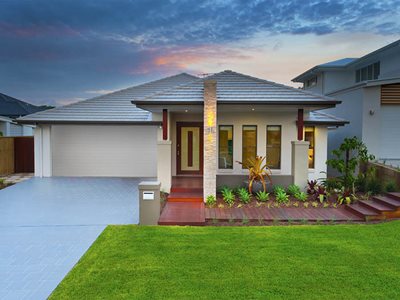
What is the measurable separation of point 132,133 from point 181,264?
11725mm

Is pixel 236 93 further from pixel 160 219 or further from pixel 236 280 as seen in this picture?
pixel 236 280

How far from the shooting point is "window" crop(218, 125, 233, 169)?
13.0 m

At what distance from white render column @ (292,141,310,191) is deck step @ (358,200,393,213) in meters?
2.20

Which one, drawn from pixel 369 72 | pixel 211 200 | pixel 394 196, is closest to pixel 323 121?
pixel 394 196

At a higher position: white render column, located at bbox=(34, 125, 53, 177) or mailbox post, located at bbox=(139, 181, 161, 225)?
white render column, located at bbox=(34, 125, 53, 177)

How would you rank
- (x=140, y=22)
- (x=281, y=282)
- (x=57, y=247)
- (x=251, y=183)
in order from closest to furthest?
1. (x=281, y=282)
2. (x=57, y=247)
3. (x=251, y=183)
4. (x=140, y=22)

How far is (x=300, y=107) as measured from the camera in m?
11.2

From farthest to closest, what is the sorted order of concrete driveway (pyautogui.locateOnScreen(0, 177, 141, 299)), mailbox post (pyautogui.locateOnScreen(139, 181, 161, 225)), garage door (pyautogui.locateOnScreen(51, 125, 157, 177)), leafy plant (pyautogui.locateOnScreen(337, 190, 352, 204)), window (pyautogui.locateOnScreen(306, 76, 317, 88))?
window (pyautogui.locateOnScreen(306, 76, 317, 88)) < garage door (pyautogui.locateOnScreen(51, 125, 157, 177)) < leafy plant (pyautogui.locateOnScreen(337, 190, 352, 204)) < mailbox post (pyautogui.locateOnScreen(139, 181, 161, 225)) < concrete driveway (pyautogui.locateOnScreen(0, 177, 141, 299))

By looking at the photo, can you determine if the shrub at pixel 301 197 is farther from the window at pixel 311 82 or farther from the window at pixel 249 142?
the window at pixel 311 82

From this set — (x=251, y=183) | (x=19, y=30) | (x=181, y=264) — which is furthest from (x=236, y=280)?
(x=19, y=30)

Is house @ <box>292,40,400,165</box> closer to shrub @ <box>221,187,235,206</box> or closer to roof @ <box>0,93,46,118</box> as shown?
shrub @ <box>221,187,235,206</box>

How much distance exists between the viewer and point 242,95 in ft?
36.8

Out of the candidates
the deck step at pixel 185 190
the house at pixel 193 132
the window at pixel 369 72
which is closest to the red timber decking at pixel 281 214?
the house at pixel 193 132

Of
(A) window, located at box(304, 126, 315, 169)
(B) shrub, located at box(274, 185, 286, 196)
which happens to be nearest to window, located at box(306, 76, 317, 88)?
(A) window, located at box(304, 126, 315, 169)
